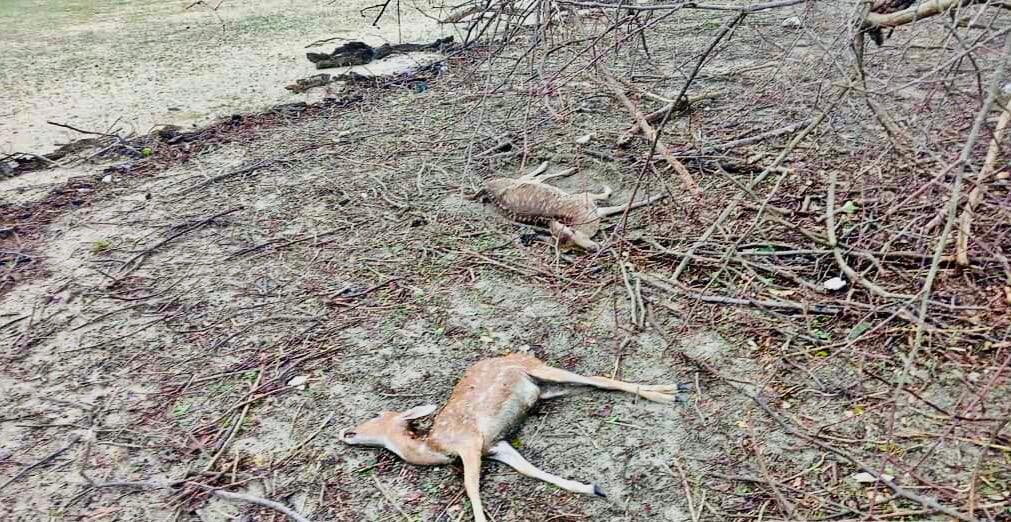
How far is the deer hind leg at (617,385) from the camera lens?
2723mm

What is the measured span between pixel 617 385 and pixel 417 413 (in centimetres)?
75

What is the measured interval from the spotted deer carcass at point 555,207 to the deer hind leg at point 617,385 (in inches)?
39.9

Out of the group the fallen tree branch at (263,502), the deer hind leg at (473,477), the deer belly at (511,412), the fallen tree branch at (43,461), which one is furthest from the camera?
the fallen tree branch at (43,461)

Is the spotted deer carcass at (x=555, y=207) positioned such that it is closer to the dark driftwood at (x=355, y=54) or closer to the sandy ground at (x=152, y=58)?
the sandy ground at (x=152, y=58)

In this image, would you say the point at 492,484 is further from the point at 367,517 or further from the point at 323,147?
the point at 323,147

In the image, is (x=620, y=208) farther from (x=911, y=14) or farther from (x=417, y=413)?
(x=417, y=413)

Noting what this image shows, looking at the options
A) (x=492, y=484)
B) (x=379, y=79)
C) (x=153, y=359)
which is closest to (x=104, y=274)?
(x=153, y=359)

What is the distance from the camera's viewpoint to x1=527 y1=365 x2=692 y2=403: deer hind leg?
2.72m

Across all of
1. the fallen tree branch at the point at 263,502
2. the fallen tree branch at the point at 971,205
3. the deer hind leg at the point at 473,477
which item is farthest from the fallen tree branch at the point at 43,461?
the fallen tree branch at the point at 971,205

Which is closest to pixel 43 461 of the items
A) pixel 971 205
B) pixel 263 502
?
pixel 263 502

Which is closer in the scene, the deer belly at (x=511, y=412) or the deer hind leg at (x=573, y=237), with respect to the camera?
the deer belly at (x=511, y=412)

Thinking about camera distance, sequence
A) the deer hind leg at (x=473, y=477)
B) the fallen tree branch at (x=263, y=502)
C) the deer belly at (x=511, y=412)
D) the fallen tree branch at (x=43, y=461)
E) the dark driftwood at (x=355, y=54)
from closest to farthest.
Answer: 1. the deer hind leg at (x=473, y=477)
2. the fallen tree branch at (x=263, y=502)
3. the deer belly at (x=511, y=412)
4. the fallen tree branch at (x=43, y=461)
5. the dark driftwood at (x=355, y=54)

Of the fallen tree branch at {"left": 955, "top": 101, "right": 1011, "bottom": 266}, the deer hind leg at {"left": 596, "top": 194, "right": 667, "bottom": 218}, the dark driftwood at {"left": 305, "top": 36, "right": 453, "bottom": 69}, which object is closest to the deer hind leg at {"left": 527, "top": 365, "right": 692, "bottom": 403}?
the fallen tree branch at {"left": 955, "top": 101, "right": 1011, "bottom": 266}

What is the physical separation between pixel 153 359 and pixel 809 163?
3477mm
